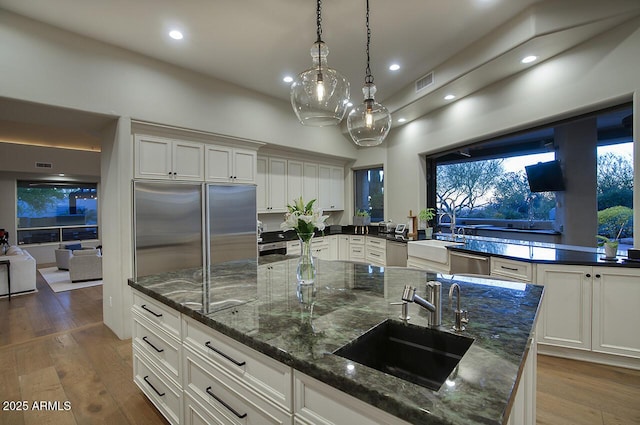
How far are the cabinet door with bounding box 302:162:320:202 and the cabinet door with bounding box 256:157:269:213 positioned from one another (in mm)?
856

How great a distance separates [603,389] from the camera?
227 centimetres

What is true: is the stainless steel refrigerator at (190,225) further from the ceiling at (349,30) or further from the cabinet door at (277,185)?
the ceiling at (349,30)

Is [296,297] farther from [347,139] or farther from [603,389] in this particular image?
[347,139]

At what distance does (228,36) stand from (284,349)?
3.19 meters

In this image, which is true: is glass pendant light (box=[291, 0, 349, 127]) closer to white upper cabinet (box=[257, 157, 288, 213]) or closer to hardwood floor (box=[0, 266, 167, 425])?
hardwood floor (box=[0, 266, 167, 425])

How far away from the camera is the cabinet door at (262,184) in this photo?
16.8 ft

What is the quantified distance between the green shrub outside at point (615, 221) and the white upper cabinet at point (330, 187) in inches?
166

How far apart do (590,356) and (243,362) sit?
3.12 meters

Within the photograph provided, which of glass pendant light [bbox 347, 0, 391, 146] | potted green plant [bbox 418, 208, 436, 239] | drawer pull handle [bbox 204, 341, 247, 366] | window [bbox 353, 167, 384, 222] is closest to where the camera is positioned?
drawer pull handle [bbox 204, 341, 247, 366]

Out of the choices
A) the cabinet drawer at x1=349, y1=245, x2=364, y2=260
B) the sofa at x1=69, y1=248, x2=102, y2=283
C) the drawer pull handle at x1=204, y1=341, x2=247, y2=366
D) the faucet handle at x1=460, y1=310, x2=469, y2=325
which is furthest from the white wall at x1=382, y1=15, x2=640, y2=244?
the sofa at x1=69, y1=248, x2=102, y2=283

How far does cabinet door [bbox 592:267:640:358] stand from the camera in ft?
7.99

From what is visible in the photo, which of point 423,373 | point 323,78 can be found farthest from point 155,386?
point 323,78

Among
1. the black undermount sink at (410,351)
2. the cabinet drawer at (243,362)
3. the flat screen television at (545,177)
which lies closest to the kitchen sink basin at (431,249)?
the flat screen television at (545,177)

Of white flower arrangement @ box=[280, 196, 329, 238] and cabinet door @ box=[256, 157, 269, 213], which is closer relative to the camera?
white flower arrangement @ box=[280, 196, 329, 238]
